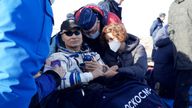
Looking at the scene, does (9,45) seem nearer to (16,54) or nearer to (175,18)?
(16,54)

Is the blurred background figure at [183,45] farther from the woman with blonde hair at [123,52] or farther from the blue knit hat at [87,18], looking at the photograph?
the blue knit hat at [87,18]

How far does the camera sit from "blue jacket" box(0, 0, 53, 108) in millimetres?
1166

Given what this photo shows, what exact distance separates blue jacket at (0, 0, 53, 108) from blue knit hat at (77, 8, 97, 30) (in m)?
1.80

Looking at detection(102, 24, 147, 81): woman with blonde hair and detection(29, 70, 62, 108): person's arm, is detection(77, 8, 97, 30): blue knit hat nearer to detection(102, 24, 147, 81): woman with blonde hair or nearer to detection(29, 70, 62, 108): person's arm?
detection(102, 24, 147, 81): woman with blonde hair

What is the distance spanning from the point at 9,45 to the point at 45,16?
0.19m

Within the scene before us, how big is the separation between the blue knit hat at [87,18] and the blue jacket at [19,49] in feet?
5.89

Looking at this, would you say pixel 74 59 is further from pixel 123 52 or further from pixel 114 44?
pixel 123 52

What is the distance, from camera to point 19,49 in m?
1.17

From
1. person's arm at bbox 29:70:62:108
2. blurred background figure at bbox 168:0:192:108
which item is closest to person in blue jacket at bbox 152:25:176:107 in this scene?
blurred background figure at bbox 168:0:192:108

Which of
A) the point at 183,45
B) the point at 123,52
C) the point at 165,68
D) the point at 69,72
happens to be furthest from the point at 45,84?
the point at 165,68

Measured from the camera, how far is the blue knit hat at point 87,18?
307 centimetres

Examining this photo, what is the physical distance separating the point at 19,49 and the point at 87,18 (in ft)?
6.42

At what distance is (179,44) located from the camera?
355 centimetres

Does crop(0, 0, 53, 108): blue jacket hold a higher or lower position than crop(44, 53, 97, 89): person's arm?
higher
